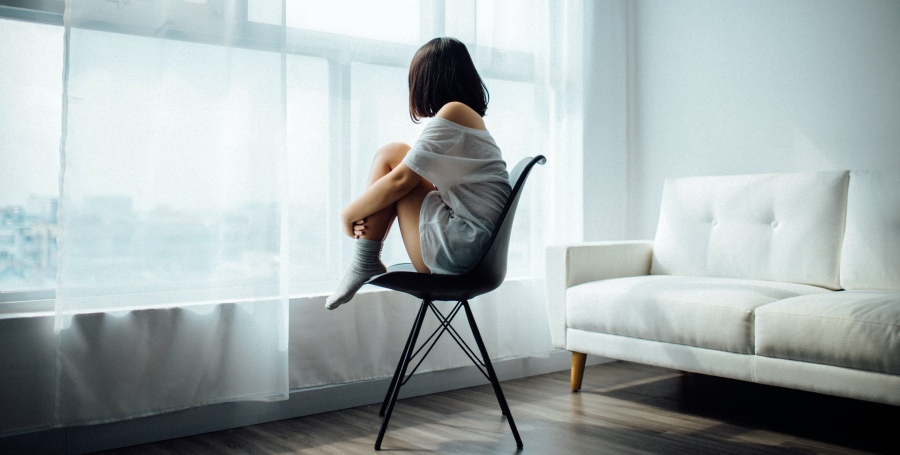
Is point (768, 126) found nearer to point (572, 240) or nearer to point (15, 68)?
point (572, 240)

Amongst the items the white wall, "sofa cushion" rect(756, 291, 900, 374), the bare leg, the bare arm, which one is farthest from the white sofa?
the bare arm

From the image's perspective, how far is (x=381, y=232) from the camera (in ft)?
6.65

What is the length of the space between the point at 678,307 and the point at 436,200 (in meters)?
0.91

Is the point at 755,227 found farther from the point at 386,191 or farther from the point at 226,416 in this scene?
the point at 226,416

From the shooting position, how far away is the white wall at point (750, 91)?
2.73 metres

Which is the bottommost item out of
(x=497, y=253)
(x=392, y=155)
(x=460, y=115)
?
(x=497, y=253)

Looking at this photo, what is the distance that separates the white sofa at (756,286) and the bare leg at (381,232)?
0.84 meters

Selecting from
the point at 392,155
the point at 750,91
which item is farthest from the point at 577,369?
the point at 750,91

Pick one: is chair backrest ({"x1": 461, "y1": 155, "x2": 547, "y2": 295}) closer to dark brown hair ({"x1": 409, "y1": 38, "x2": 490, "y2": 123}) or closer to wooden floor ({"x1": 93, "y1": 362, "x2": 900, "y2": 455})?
dark brown hair ({"x1": 409, "y1": 38, "x2": 490, "y2": 123})

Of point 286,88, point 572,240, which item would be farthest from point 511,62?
point 286,88

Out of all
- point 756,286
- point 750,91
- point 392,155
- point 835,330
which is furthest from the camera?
point 750,91

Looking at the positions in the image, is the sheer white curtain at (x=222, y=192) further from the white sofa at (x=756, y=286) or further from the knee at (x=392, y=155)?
the white sofa at (x=756, y=286)

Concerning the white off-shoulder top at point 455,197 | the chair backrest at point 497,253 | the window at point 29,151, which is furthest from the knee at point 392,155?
the window at point 29,151

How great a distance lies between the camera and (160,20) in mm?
2139
